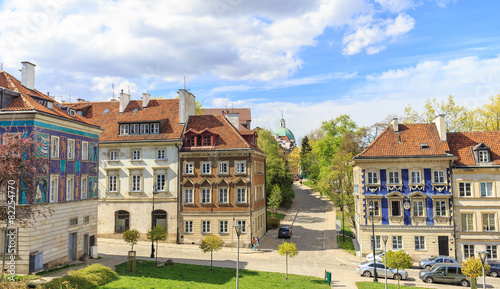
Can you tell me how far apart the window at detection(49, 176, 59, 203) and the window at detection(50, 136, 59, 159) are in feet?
5.58

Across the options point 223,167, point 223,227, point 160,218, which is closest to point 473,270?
point 223,227

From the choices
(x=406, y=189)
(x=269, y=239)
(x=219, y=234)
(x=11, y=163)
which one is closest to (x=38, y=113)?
(x=11, y=163)

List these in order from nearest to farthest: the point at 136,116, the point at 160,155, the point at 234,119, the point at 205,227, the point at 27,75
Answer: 1. the point at 27,75
2. the point at 205,227
3. the point at 160,155
4. the point at 136,116
5. the point at 234,119

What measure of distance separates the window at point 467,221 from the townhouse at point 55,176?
3495 cm

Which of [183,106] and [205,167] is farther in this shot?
[183,106]

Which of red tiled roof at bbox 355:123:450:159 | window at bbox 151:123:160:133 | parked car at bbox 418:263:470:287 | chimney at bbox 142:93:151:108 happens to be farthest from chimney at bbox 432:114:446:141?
chimney at bbox 142:93:151:108

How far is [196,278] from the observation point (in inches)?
1074

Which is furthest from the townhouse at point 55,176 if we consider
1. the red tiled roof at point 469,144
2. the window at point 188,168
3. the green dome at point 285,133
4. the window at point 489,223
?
the green dome at point 285,133

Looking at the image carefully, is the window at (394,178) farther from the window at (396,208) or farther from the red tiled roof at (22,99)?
the red tiled roof at (22,99)

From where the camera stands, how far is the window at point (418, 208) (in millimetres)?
37969

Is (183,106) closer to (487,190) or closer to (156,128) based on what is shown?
(156,128)

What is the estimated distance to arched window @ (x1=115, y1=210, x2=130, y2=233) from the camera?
1738 inches

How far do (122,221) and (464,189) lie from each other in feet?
120

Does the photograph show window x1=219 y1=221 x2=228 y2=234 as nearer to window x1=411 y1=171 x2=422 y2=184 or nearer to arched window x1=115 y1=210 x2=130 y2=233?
arched window x1=115 y1=210 x2=130 y2=233
